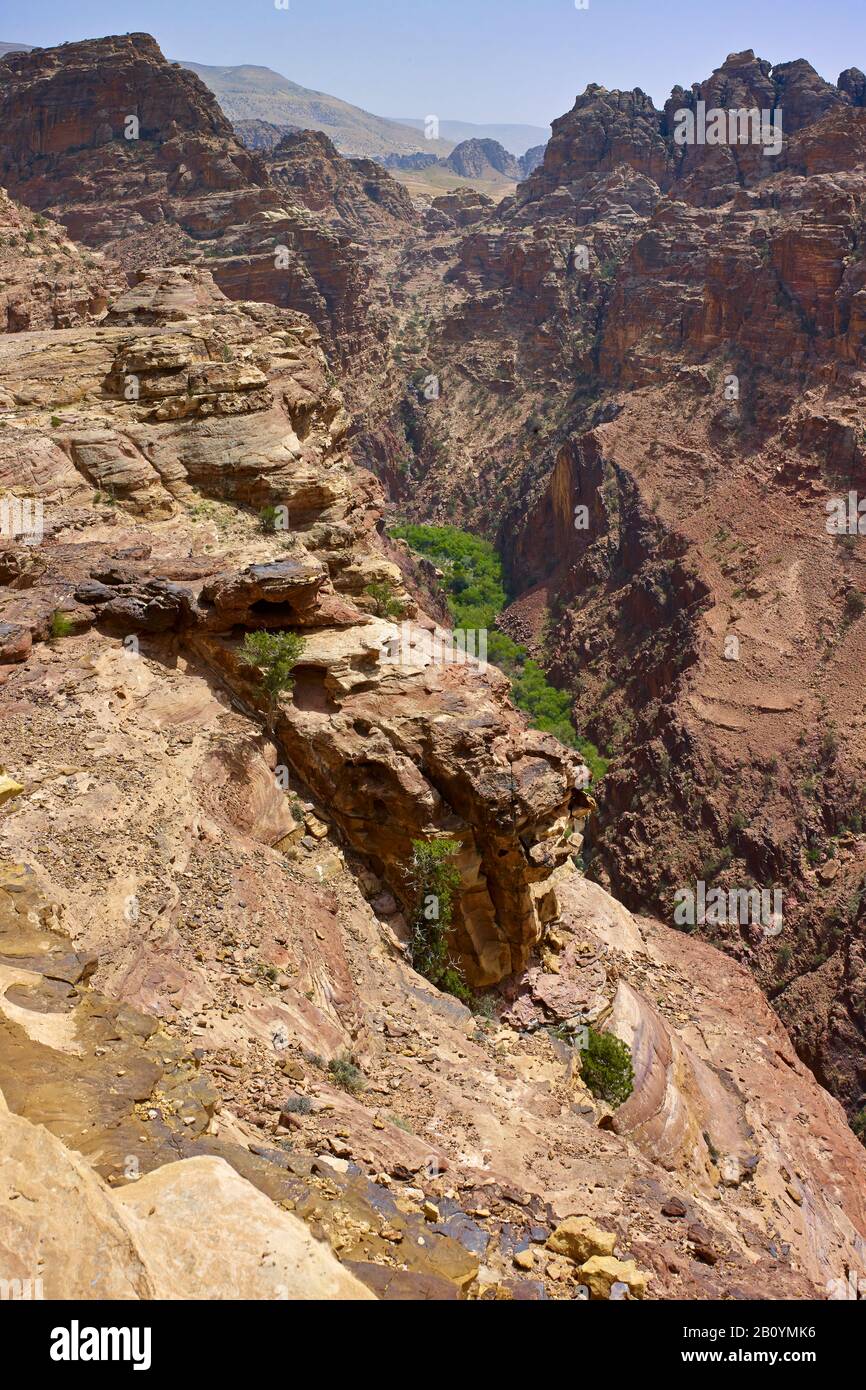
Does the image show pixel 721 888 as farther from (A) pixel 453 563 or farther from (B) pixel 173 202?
(B) pixel 173 202

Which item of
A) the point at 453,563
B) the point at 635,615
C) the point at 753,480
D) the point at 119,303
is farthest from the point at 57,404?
the point at 453,563

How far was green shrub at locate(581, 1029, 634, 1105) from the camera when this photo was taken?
819 inches

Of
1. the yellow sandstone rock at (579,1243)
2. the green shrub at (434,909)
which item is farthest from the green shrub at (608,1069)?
the yellow sandstone rock at (579,1243)

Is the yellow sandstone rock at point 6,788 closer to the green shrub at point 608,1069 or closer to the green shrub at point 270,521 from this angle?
the green shrub at point 608,1069

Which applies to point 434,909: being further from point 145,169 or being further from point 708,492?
point 145,169

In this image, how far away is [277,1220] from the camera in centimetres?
834

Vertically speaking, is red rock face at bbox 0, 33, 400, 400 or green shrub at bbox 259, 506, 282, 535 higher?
red rock face at bbox 0, 33, 400, 400

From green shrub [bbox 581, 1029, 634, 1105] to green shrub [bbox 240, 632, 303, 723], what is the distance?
9635 mm

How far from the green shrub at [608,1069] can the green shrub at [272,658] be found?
9635 millimetres

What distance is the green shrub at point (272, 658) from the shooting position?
2114 cm

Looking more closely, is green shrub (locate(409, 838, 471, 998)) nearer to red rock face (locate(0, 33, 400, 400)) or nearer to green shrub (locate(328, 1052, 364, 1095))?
green shrub (locate(328, 1052, 364, 1095))

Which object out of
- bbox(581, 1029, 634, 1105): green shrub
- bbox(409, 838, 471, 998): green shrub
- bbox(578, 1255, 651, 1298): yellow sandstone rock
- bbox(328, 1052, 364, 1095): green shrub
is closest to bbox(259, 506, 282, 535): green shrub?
bbox(409, 838, 471, 998): green shrub

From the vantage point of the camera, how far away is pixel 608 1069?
828 inches

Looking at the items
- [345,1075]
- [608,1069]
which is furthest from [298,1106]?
[608,1069]
